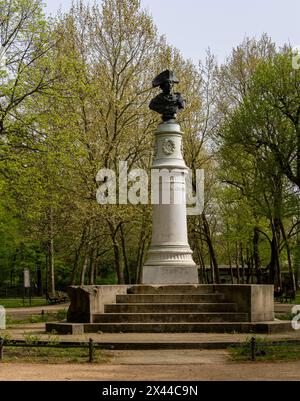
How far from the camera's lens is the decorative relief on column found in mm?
25062

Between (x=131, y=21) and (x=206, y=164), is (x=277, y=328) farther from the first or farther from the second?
(x=206, y=164)

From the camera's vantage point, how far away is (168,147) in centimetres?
2506

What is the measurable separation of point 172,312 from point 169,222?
5108 millimetres

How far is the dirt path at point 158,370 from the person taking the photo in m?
12.0

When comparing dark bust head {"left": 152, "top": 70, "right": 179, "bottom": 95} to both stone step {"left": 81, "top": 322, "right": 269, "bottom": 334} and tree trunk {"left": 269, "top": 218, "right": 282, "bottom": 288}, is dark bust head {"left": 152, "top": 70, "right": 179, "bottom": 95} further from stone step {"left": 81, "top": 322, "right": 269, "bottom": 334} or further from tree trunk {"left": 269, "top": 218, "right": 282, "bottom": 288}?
tree trunk {"left": 269, "top": 218, "right": 282, "bottom": 288}

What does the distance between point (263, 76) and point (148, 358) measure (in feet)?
76.8

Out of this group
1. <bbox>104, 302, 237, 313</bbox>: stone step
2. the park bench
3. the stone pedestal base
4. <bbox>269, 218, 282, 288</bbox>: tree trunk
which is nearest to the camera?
<bbox>104, 302, 237, 313</bbox>: stone step

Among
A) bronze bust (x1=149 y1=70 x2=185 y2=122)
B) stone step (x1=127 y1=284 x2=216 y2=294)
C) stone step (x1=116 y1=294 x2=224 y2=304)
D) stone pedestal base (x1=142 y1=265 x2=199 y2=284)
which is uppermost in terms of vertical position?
bronze bust (x1=149 y1=70 x2=185 y2=122)

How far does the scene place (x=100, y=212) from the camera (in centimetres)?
3234

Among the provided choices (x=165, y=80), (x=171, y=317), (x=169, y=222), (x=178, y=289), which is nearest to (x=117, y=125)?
(x=165, y=80)

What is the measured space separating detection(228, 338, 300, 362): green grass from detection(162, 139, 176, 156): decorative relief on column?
410 inches

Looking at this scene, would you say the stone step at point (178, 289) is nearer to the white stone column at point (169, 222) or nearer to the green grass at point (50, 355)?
the white stone column at point (169, 222)

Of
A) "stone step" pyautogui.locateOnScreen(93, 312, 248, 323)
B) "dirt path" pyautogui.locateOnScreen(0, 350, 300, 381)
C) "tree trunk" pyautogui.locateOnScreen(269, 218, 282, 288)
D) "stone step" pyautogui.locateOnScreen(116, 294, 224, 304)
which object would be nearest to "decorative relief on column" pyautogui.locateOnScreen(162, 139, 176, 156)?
"stone step" pyautogui.locateOnScreen(116, 294, 224, 304)

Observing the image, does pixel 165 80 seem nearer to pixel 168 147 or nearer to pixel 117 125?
pixel 168 147
